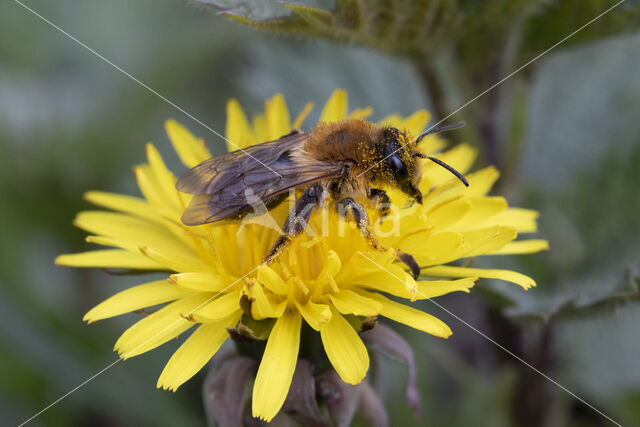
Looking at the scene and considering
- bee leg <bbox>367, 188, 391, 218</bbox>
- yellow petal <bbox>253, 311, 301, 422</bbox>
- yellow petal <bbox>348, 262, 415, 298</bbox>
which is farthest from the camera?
bee leg <bbox>367, 188, 391, 218</bbox>

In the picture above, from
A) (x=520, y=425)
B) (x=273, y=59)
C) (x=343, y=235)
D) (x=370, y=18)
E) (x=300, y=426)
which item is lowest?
(x=520, y=425)

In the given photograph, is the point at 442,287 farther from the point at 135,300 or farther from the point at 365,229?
the point at 135,300

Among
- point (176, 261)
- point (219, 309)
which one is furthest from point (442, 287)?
point (176, 261)

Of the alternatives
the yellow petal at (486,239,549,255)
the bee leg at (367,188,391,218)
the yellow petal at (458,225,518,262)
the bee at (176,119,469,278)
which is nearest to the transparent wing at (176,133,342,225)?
the bee at (176,119,469,278)

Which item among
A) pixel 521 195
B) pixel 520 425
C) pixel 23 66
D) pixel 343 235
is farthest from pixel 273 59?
pixel 520 425

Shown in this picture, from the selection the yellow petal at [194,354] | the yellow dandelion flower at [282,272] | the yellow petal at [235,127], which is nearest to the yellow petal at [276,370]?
the yellow dandelion flower at [282,272]

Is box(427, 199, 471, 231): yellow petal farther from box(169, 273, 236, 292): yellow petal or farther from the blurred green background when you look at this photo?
box(169, 273, 236, 292): yellow petal

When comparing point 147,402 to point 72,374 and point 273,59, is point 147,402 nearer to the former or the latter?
point 72,374
